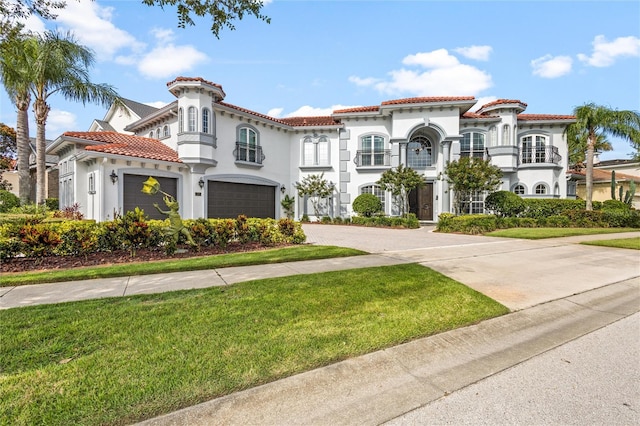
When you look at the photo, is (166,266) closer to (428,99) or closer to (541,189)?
(428,99)

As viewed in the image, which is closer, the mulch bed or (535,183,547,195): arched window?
the mulch bed

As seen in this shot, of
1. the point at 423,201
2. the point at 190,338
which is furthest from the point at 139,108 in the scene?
the point at 190,338

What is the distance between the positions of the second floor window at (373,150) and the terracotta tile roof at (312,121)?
A: 2.50 meters

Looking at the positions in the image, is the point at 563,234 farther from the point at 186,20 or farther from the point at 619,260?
the point at 186,20

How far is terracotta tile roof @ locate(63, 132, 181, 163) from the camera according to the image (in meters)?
13.5

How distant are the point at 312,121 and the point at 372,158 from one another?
512 cm

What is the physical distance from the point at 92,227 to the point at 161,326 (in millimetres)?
5635

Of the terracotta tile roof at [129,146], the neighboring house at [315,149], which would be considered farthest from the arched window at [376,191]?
the terracotta tile roof at [129,146]

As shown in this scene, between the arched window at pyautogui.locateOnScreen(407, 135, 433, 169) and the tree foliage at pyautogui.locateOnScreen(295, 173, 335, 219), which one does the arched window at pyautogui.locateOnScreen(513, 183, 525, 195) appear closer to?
the arched window at pyautogui.locateOnScreen(407, 135, 433, 169)

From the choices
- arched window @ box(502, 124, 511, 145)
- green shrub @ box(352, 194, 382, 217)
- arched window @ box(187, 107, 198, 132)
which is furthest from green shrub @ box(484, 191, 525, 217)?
arched window @ box(187, 107, 198, 132)

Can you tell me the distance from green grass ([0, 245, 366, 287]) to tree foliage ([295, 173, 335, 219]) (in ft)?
39.6

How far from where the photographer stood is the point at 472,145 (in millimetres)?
20156

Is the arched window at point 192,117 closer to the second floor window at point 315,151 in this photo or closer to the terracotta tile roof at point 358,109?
the second floor window at point 315,151

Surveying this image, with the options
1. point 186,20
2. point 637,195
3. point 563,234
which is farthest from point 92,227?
point 637,195
